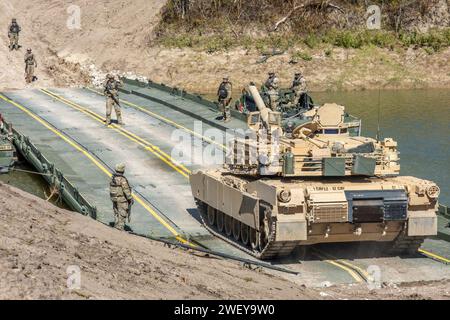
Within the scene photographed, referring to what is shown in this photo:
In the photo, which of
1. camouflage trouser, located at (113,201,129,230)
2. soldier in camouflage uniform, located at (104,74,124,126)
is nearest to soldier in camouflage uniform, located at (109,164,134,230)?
camouflage trouser, located at (113,201,129,230)

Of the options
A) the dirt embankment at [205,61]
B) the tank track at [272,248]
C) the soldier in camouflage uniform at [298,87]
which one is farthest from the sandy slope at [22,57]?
the tank track at [272,248]

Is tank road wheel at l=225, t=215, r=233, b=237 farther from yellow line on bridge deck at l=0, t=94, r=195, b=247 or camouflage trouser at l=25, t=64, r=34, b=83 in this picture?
camouflage trouser at l=25, t=64, r=34, b=83

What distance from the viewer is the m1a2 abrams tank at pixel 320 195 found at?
23438 mm

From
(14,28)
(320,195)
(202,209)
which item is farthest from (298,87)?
(14,28)

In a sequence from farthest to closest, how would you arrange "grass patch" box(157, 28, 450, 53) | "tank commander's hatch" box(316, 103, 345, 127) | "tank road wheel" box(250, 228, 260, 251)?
"grass patch" box(157, 28, 450, 53) → "tank commander's hatch" box(316, 103, 345, 127) → "tank road wheel" box(250, 228, 260, 251)

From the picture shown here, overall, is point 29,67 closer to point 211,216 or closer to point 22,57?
point 22,57

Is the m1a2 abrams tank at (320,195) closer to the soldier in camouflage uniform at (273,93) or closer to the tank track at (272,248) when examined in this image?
the tank track at (272,248)

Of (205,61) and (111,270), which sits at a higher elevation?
(111,270)

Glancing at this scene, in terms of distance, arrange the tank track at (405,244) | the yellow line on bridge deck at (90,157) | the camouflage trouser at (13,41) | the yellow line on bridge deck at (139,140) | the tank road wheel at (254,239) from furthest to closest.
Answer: the camouflage trouser at (13,41) → the yellow line on bridge deck at (139,140) → the yellow line on bridge deck at (90,157) → the tank road wheel at (254,239) → the tank track at (405,244)

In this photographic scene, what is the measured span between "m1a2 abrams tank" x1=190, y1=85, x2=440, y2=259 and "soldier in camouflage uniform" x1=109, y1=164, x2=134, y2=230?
7.91 ft

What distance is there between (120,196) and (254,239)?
136 inches

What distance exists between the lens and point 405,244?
971 inches

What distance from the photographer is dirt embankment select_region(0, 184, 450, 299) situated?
1705 centimetres

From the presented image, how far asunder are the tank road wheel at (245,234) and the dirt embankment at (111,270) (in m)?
2.00
